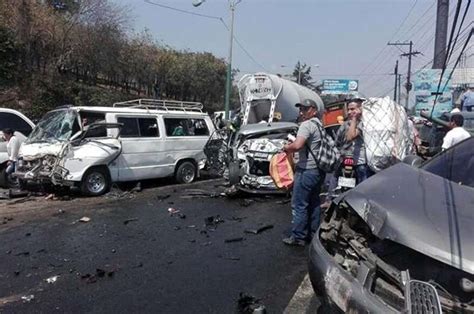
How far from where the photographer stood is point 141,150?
1188 centimetres

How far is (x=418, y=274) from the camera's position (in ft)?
9.69

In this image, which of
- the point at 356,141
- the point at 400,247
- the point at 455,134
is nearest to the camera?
the point at 400,247

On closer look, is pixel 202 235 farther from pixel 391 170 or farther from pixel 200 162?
pixel 200 162

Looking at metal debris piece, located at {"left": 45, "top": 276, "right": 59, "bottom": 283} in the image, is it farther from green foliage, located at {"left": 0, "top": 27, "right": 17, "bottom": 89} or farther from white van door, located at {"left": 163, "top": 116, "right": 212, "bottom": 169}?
green foliage, located at {"left": 0, "top": 27, "right": 17, "bottom": 89}

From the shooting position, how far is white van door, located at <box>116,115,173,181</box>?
11.6 m

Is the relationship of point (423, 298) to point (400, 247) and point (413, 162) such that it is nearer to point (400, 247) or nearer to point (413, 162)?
point (400, 247)

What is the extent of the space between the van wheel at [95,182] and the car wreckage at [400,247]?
7739 millimetres

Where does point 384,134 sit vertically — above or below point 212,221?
above

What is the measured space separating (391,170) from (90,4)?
93.7 feet

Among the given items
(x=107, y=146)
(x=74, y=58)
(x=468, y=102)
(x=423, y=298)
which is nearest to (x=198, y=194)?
(x=107, y=146)

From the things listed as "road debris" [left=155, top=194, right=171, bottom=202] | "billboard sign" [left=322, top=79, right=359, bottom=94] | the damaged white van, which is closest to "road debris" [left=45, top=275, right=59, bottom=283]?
"road debris" [left=155, top=194, right=171, bottom=202]

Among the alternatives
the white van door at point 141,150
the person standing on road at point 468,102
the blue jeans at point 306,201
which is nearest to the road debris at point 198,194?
the white van door at point 141,150

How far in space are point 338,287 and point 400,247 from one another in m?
0.46

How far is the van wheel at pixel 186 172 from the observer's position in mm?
13094
